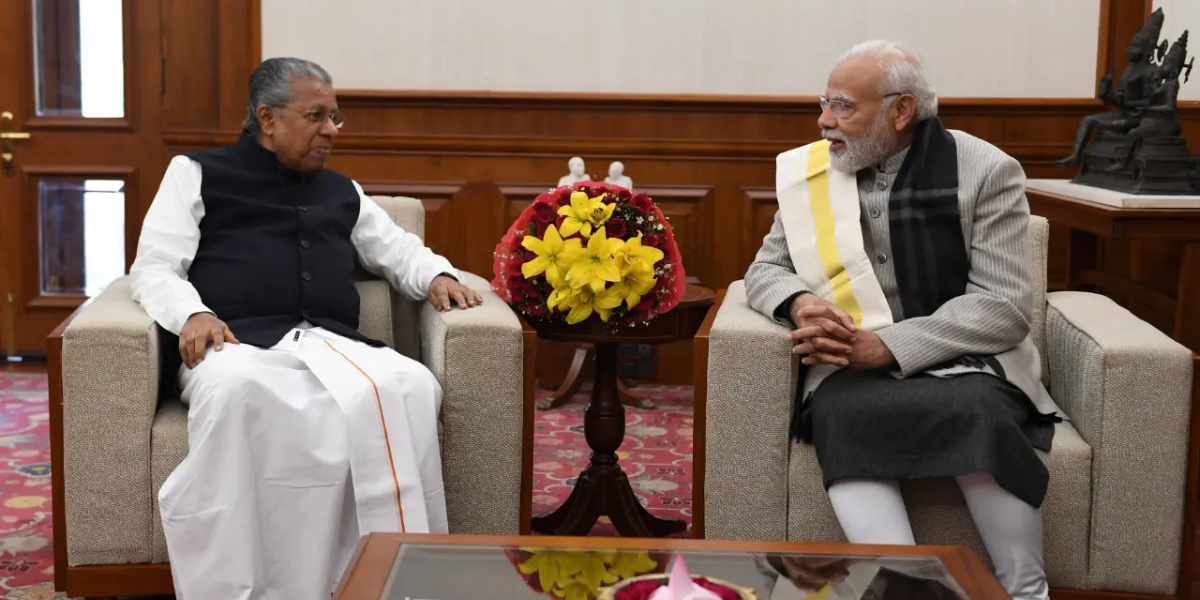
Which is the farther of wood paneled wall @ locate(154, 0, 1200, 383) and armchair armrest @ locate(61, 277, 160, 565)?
wood paneled wall @ locate(154, 0, 1200, 383)

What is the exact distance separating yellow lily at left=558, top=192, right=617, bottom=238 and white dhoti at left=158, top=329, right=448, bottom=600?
1.69 feet

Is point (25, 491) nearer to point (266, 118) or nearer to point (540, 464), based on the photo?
point (266, 118)

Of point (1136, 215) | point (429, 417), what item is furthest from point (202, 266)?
point (1136, 215)

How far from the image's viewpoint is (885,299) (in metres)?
2.88

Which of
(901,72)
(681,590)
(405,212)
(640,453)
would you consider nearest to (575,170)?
(640,453)

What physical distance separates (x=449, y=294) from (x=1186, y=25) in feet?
10.4

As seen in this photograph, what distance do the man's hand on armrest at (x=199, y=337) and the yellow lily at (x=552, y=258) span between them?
0.67 meters

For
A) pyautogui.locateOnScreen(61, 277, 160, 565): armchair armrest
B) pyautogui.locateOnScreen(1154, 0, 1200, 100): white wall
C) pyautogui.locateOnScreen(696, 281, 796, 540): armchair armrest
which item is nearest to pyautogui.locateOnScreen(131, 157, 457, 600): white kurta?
pyautogui.locateOnScreen(61, 277, 160, 565): armchair armrest

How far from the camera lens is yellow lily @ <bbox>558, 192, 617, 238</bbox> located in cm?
300

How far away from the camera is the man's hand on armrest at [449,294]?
3.08 metres

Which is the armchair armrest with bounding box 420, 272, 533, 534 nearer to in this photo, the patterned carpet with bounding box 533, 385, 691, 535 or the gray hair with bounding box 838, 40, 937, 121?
the patterned carpet with bounding box 533, 385, 691, 535

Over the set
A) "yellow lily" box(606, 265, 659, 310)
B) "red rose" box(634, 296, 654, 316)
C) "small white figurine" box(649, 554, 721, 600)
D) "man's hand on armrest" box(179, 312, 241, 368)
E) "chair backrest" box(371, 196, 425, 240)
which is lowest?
"small white figurine" box(649, 554, 721, 600)

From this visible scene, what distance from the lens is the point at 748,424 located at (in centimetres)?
277

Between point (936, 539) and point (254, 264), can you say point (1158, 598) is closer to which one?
point (936, 539)
